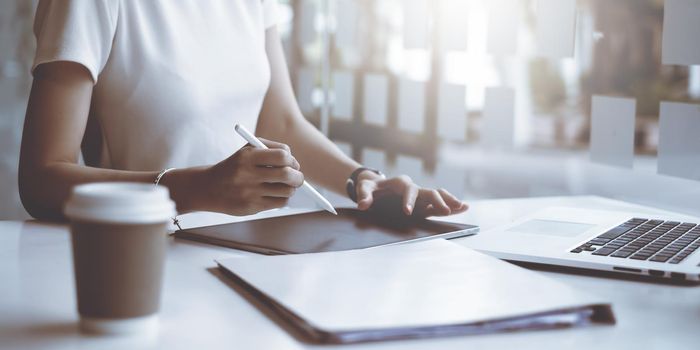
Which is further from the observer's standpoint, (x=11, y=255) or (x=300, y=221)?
(x=300, y=221)

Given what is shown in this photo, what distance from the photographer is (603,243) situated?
0.99 meters

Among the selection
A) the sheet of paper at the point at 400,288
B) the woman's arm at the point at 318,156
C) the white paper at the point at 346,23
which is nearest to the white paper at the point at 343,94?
the white paper at the point at 346,23

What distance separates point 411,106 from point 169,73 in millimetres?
1449

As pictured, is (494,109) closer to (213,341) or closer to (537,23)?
(537,23)

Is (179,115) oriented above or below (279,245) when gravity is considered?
above

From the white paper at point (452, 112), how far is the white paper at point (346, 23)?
724mm

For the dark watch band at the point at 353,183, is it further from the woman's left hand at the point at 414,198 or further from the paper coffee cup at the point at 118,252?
the paper coffee cup at the point at 118,252

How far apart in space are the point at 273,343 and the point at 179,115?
2.93 feet

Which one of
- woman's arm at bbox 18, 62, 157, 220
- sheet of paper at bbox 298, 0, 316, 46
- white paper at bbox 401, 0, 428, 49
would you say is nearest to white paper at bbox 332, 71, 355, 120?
sheet of paper at bbox 298, 0, 316, 46

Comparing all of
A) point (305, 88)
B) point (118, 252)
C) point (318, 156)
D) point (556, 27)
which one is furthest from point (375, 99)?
point (118, 252)

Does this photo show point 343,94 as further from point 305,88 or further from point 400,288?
point 400,288

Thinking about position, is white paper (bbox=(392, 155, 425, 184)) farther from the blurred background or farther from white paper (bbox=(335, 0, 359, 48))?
white paper (bbox=(335, 0, 359, 48))

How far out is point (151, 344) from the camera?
24.2 inches

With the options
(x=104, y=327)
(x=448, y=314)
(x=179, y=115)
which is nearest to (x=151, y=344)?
(x=104, y=327)
